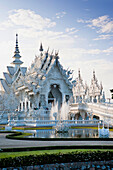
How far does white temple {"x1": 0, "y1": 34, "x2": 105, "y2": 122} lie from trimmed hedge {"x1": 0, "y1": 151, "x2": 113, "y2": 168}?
3022cm

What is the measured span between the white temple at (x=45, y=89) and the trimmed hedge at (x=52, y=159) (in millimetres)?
30221

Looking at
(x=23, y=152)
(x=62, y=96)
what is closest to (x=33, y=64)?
(x=62, y=96)

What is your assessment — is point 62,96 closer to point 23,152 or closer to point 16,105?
point 16,105

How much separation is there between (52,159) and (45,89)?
116 ft

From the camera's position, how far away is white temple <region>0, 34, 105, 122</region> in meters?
43.0

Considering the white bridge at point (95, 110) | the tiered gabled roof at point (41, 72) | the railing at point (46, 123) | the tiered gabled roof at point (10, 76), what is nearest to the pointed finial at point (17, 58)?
the tiered gabled roof at point (10, 76)

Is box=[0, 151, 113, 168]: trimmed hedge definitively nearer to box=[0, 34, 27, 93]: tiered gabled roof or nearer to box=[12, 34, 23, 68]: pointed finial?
box=[0, 34, 27, 93]: tiered gabled roof

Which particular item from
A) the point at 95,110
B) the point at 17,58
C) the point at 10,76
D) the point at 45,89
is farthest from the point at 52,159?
the point at 17,58

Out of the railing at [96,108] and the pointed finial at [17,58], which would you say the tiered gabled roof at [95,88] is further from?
the pointed finial at [17,58]

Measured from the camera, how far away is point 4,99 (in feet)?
162

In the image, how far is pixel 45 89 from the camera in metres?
44.2

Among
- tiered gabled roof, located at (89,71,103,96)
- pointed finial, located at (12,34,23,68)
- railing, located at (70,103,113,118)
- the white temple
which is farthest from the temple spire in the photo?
railing, located at (70,103,113,118)

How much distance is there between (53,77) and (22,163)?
1449 inches

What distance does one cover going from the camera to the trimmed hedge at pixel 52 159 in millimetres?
8508
